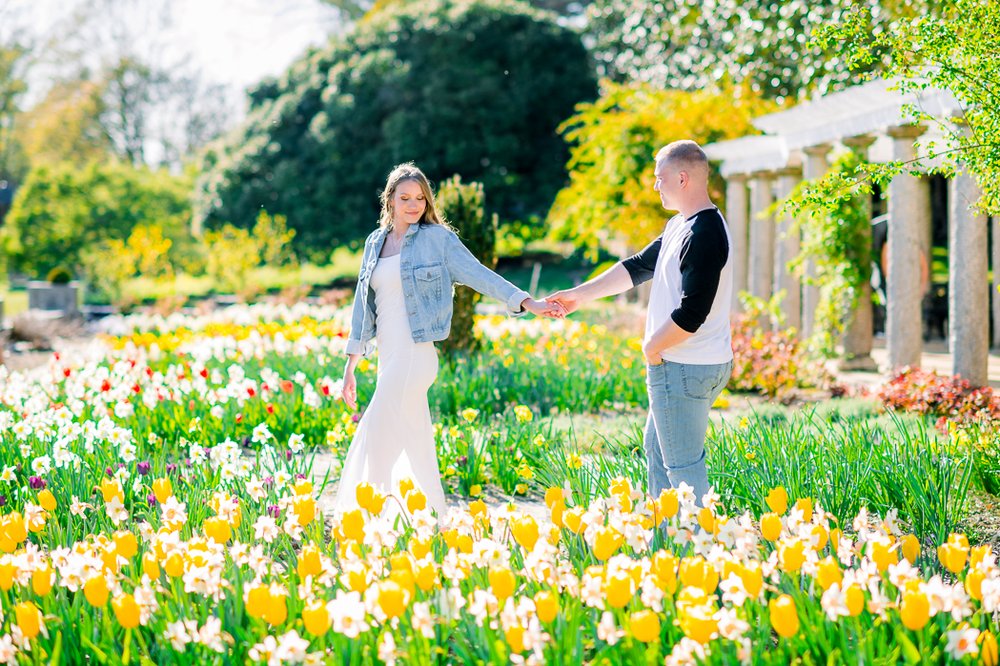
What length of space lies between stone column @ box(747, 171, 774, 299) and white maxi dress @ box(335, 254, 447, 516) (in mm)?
8668

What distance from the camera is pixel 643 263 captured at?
12.9 ft

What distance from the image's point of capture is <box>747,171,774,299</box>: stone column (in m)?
12.2

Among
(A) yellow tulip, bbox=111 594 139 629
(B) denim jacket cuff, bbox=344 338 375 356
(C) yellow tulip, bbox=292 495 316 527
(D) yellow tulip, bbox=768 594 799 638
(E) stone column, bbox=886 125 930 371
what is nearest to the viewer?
(D) yellow tulip, bbox=768 594 799 638

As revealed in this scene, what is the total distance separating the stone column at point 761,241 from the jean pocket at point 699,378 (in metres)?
8.98

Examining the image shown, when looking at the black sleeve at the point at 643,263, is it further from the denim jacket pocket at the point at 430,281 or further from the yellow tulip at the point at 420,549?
the yellow tulip at the point at 420,549

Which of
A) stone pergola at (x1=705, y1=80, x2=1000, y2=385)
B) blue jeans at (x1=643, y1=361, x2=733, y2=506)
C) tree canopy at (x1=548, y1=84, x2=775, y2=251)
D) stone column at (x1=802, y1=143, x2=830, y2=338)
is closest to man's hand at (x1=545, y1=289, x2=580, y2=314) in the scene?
blue jeans at (x1=643, y1=361, x2=733, y2=506)

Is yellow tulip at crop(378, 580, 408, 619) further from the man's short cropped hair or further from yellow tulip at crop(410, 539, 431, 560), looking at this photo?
the man's short cropped hair

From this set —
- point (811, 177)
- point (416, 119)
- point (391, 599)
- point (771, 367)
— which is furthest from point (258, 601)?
point (416, 119)

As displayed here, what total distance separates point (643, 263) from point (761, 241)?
8803 mm

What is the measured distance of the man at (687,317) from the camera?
11.0 ft

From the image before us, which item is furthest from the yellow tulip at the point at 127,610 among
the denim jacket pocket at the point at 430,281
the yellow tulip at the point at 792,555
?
the denim jacket pocket at the point at 430,281

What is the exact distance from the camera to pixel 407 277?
13.8ft

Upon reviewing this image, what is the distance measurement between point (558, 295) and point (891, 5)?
6750 mm

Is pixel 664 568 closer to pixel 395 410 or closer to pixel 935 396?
pixel 395 410
